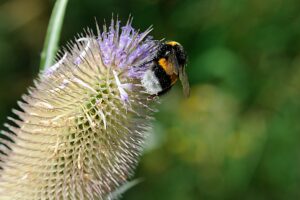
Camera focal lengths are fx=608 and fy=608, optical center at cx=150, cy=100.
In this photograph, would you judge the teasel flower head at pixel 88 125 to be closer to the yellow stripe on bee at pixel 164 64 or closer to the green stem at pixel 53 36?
the yellow stripe on bee at pixel 164 64

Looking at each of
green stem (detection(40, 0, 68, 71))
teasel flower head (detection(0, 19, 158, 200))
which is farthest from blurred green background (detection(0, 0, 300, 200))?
teasel flower head (detection(0, 19, 158, 200))

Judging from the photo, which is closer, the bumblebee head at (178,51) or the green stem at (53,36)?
the bumblebee head at (178,51)

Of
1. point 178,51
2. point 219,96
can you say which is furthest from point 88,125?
point 219,96

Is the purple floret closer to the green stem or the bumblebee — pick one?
the bumblebee

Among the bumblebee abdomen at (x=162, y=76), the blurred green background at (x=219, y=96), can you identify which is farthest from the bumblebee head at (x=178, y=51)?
the blurred green background at (x=219, y=96)

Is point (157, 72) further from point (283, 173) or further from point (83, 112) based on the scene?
point (283, 173)

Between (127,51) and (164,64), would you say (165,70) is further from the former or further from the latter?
(127,51)
